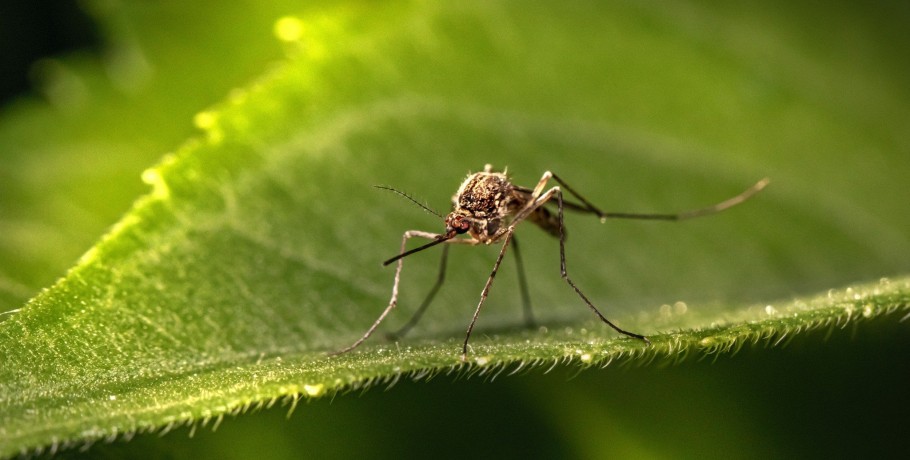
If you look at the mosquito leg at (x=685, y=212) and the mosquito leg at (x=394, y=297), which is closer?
the mosquito leg at (x=394, y=297)

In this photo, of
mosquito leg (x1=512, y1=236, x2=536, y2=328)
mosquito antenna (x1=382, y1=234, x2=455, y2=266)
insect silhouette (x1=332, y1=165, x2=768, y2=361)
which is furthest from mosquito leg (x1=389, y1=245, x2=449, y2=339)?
mosquito leg (x1=512, y1=236, x2=536, y2=328)

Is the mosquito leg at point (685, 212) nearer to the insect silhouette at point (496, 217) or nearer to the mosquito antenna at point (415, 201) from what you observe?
the insect silhouette at point (496, 217)

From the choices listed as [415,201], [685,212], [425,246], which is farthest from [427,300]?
[685,212]

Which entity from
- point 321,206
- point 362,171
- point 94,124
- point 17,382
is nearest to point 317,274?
point 321,206

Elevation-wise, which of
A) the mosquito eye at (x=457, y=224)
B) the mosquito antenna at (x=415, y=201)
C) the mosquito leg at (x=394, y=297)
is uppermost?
the mosquito antenna at (x=415, y=201)

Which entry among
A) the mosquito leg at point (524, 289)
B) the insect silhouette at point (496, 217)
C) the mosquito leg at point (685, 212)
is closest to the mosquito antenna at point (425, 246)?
the insect silhouette at point (496, 217)

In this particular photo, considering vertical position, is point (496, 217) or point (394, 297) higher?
point (496, 217)

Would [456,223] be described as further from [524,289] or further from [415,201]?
[524,289]
